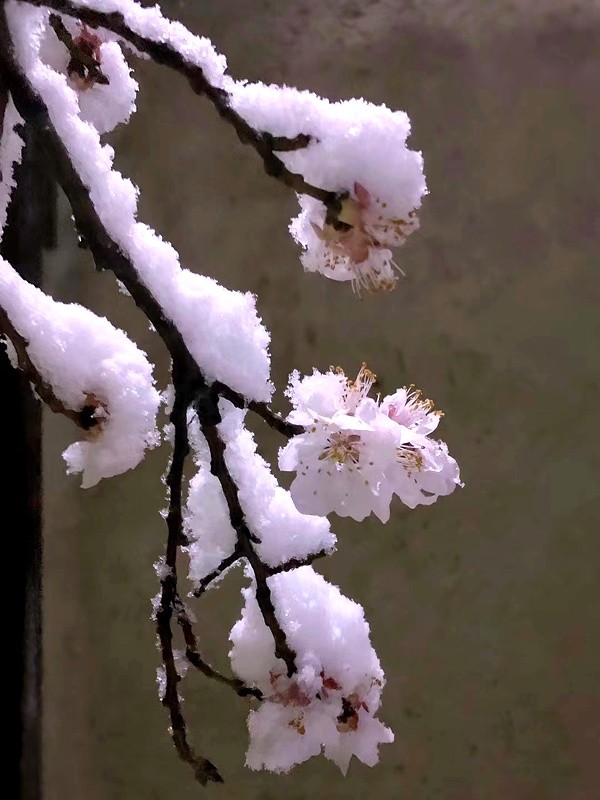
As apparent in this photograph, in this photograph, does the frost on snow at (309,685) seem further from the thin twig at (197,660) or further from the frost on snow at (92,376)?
the frost on snow at (92,376)

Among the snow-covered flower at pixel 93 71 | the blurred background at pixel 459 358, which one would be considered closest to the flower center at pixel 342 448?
the snow-covered flower at pixel 93 71

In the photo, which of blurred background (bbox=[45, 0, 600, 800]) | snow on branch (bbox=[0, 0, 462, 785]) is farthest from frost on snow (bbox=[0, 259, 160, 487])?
blurred background (bbox=[45, 0, 600, 800])

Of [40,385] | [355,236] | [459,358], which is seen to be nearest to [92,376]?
[40,385]

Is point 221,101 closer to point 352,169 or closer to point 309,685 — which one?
point 352,169

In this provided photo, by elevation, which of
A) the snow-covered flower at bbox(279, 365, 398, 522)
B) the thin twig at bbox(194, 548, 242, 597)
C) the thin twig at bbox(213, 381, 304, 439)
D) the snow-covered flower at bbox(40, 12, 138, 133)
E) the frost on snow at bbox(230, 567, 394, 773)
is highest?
the snow-covered flower at bbox(40, 12, 138, 133)

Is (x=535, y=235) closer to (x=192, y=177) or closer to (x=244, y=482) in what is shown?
(x=192, y=177)

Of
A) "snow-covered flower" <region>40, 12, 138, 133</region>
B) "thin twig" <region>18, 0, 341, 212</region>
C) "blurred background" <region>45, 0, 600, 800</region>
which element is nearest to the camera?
"thin twig" <region>18, 0, 341, 212</region>

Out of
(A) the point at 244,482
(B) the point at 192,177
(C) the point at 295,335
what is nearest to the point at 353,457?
(A) the point at 244,482

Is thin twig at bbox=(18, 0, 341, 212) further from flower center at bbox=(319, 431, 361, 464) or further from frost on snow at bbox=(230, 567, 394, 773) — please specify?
frost on snow at bbox=(230, 567, 394, 773)
